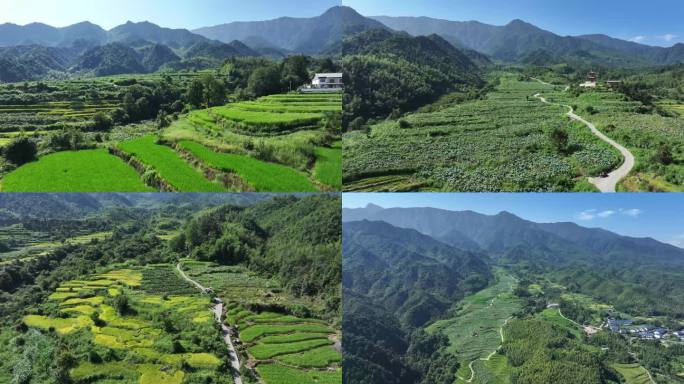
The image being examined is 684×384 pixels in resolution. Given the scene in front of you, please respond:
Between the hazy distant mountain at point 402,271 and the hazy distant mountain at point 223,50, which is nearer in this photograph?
the hazy distant mountain at point 402,271

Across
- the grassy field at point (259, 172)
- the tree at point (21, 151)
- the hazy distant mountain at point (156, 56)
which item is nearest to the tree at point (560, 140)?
the grassy field at point (259, 172)

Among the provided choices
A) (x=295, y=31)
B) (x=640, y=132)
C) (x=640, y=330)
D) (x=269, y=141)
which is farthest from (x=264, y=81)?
(x=640, y=330)

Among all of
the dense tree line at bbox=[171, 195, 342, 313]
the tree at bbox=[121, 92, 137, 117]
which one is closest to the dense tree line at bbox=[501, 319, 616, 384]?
the dense tree line at bbox=[171, 195, 342, 313]

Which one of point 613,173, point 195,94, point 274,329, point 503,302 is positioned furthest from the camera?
point 503,302

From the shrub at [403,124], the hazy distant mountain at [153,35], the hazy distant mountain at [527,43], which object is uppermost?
the hazy distant mountain at [527,43]

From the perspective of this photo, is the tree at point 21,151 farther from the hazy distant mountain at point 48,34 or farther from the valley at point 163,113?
the hazy distant mountain at point 48,34

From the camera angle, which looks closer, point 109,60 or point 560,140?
point 560,140

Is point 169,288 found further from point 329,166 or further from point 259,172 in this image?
point 329,166
